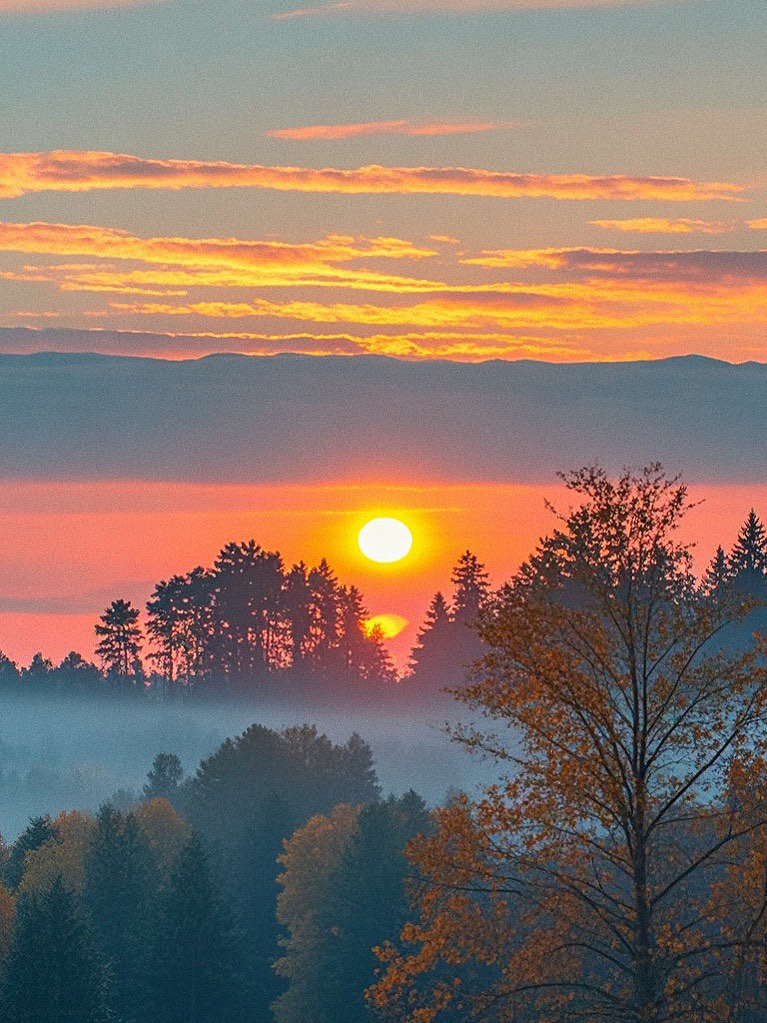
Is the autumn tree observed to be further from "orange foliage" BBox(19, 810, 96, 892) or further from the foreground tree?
the foreground tree

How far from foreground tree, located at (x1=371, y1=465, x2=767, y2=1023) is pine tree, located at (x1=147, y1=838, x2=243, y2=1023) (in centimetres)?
6409

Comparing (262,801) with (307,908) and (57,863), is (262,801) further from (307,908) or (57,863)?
(57,863)

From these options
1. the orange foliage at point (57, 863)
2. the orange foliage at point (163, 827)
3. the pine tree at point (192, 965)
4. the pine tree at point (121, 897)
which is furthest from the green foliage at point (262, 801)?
the pine tree at point (192, 965)

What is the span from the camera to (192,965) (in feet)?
303

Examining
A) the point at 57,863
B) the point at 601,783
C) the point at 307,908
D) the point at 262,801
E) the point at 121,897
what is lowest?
the point at 601,783

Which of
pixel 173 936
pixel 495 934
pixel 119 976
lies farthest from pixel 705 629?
pixel 119 976

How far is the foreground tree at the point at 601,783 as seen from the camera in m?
29.2

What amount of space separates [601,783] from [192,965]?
66399 millimetres

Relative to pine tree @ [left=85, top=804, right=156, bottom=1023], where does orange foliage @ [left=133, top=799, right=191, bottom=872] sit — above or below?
above

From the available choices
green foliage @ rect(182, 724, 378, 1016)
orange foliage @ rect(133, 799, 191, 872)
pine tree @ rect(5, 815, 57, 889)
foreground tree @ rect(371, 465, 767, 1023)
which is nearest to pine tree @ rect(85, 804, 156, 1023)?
pine tree @ rect(5, 815, 57, 889)

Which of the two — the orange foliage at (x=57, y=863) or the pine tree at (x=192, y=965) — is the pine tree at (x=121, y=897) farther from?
the pine tree at (x=192, y=965)

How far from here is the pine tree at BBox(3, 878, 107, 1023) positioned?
259ft

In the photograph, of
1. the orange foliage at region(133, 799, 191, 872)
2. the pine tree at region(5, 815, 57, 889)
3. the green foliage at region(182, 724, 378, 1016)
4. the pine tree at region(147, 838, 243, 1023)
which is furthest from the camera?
the orange foliage at region(133, 799, 191, 872)

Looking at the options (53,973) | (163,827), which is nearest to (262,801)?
(163,827)
